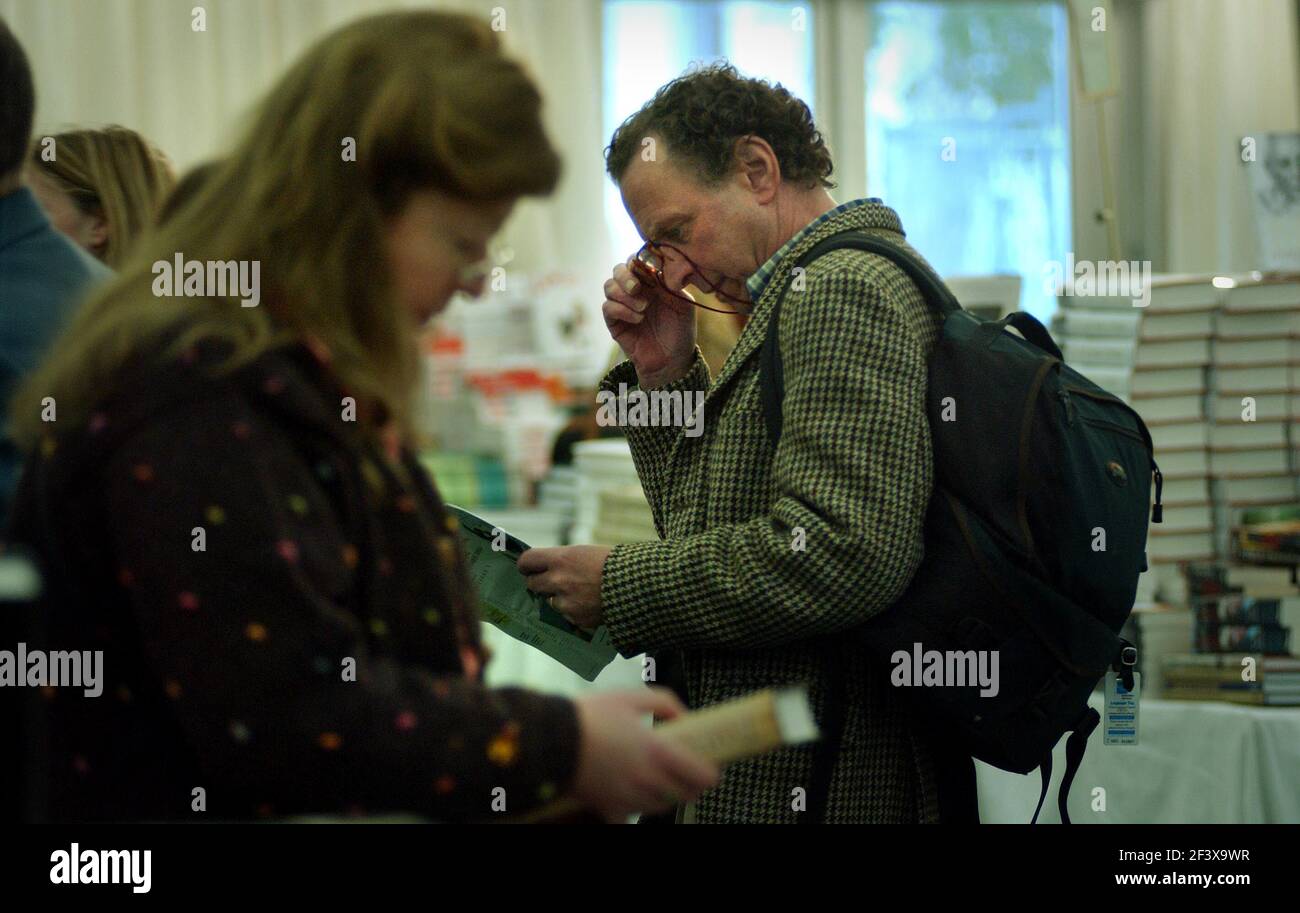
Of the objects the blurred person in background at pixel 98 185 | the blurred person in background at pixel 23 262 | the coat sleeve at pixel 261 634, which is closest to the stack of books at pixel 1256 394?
the blurred person in background at pixel 98 185

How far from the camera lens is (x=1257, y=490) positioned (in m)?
2.69

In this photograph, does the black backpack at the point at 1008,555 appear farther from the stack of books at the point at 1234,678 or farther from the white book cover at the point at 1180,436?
the white book cover at the point at 1180,436

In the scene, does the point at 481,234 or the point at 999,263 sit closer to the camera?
the point at 481,234

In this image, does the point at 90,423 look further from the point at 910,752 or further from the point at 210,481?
the point at 910,752

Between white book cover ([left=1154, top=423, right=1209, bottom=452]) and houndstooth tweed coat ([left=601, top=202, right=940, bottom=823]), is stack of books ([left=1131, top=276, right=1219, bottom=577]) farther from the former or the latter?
houndstooth tweed coat ([left=601, top=202, right=940, bottom=823])

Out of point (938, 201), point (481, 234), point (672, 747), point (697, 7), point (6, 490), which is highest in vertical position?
point (697, 7)

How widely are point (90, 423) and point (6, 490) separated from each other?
0.50m

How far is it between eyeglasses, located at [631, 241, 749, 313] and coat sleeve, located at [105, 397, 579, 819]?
0.85 metres

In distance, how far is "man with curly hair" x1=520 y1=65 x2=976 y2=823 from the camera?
1.31 metres

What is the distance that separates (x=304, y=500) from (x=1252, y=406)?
7.69ft

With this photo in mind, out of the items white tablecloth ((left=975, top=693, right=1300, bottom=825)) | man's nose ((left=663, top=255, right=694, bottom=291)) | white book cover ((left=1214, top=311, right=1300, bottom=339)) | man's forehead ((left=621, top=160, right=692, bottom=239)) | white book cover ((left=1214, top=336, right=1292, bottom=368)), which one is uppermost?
man's forehead ((left=621, top=160, right=692, bottom=239))

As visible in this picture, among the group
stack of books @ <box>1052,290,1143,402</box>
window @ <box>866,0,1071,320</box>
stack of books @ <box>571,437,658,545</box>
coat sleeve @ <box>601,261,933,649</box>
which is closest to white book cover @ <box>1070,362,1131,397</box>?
stack of books @ <box>1052,290,1143,402</box>

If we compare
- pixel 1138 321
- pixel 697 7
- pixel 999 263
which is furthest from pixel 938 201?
pixel 1138 321

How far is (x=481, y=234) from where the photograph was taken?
93 centimetres
